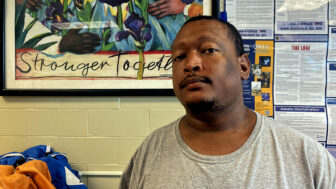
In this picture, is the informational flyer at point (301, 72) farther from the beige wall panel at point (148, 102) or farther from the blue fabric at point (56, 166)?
the blue fabric at point (56, 166)

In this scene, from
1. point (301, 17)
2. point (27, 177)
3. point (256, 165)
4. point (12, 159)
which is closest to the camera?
point (256, 165)

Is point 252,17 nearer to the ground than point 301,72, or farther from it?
farther from it

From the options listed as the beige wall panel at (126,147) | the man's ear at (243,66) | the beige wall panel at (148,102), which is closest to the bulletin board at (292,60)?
the beige wall panel at (148,102)

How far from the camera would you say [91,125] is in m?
1.27

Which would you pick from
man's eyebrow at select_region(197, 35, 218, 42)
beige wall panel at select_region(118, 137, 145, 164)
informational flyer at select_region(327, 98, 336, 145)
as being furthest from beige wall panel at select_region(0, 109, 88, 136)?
informational flyer at select_region(327, 98, 336, 145)

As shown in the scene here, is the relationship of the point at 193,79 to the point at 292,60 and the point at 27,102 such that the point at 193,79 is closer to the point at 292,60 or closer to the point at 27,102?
the point at 292,60

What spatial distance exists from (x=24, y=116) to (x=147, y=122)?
0.66 m

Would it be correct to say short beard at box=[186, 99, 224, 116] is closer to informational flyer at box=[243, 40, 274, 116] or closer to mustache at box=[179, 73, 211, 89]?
mustache at box=[179, 73, 211, 89]

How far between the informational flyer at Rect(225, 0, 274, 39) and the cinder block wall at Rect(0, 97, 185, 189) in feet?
1.65

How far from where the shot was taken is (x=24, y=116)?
4.25ft

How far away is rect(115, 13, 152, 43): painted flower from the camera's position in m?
1.22

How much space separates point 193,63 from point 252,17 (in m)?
0.72

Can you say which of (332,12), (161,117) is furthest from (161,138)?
(332,12)

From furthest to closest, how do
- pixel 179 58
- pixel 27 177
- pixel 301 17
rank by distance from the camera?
pixel 301 17
pixel 27 177
pixel 179 58
